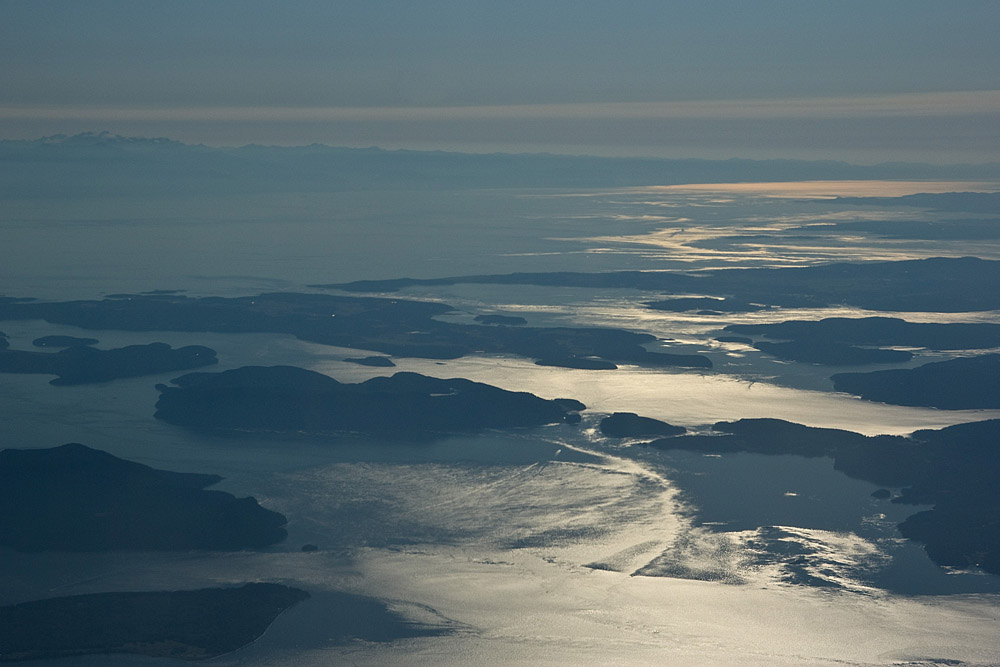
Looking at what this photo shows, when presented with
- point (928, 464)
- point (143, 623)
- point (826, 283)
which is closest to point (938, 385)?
point (928, 464)

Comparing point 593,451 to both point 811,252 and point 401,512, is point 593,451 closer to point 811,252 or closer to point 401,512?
point 401,512

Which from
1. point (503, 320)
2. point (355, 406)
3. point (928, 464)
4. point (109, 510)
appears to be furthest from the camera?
point (503, 320)

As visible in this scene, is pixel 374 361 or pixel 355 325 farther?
pixel 355 325

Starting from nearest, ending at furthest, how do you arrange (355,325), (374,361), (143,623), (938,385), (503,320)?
(143,623)
(938,385)
(374,361)
(355,325)
(503,320)

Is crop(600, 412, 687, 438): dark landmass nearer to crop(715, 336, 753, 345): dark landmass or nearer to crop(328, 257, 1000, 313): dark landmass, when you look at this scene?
crop(715, 336, 753, 345): dark landmass

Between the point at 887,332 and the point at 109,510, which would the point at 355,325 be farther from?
the point at 109,510

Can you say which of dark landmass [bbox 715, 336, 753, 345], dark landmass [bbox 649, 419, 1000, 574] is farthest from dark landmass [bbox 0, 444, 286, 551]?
dark landmass [bbox 715, 336, 753, 345]

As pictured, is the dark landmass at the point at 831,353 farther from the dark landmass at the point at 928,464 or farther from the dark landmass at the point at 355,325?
the dark landmass at the point at 928,464

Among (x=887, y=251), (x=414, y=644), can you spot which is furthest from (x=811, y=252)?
(x=414, y=644)
